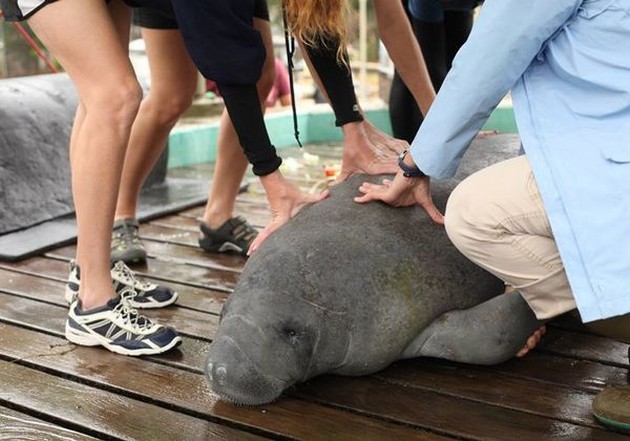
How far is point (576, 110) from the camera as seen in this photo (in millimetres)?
2193

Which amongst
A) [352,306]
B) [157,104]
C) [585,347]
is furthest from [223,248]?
[585,347]

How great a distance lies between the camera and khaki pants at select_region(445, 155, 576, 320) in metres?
2.30

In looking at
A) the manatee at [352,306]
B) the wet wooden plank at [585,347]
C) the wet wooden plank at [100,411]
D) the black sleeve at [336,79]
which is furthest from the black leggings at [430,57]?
the wet wooden plank at [100,411]

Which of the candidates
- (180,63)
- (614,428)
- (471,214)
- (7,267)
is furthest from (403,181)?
(7,267)

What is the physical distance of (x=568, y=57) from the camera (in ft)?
7.16

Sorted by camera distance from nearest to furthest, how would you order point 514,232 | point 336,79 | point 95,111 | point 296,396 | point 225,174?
1. point 514,232
2. point 296,396
3. point 95,111
4. point 336,79
5. point 225,174

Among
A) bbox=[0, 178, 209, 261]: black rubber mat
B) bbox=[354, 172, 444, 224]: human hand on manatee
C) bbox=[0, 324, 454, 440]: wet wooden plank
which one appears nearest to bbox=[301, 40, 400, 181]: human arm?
bbox=[354, 172, 444, 224]: human hand on manatee

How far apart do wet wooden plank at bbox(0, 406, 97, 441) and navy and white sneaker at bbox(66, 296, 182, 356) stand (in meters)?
0.47

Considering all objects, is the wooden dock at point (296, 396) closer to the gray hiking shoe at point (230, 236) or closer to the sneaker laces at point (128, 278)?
the sneaker laces at point (128, 278)

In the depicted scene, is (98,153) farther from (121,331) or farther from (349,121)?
(349,121)

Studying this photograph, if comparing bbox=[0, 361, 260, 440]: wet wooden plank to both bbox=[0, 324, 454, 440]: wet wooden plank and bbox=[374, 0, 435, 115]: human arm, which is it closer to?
bbox=[0, 324, 454, 440]: wet wooden plank

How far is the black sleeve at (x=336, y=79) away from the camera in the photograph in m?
3.06

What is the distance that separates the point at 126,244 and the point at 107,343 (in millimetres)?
993

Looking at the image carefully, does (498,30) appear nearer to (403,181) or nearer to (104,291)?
(403,181)
